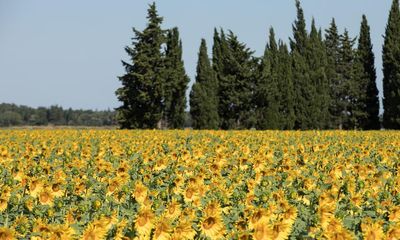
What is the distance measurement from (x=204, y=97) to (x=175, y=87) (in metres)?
A: 2.67

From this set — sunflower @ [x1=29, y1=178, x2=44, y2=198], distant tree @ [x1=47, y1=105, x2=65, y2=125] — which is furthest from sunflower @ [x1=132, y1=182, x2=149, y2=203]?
distant tree @ [x1=47, y1=105, x2=65, y2=125]

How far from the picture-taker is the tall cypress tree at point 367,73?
44344 mm

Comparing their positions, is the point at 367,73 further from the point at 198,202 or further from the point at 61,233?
the point at 61,233

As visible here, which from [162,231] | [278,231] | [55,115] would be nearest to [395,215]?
[278,231]

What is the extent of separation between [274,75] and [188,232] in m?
41.3

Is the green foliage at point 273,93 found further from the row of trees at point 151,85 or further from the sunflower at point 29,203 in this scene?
the sunflower at point 29,203

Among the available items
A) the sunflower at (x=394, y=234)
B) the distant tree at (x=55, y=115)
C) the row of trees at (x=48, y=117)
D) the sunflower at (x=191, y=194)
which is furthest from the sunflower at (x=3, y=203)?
the distant tree at (x=55, y=115)

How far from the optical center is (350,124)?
150ft

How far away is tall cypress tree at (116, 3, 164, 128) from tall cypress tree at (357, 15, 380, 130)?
54.4 feet

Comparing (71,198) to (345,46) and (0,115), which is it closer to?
(345,46)

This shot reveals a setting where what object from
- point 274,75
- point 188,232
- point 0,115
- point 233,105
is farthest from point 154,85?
point 0,115

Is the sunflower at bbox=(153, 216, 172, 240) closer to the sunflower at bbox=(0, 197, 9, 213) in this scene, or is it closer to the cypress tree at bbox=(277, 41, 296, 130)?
the sunflower at bbox=(0, 197, 9, 213)

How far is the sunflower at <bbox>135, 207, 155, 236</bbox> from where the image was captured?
329 centimetres

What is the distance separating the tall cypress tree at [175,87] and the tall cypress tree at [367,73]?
576 inches
